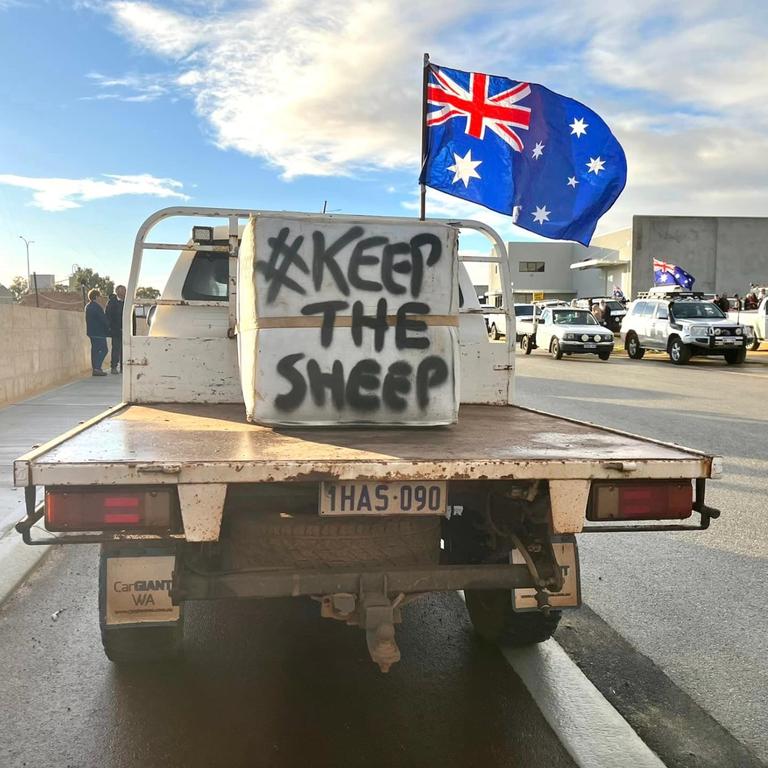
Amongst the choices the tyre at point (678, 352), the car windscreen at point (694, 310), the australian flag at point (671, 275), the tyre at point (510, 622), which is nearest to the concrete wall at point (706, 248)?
the australian flag at point (671, 275)

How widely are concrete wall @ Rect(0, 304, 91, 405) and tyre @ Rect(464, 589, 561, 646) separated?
406 inches

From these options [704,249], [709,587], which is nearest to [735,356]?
[709,587]

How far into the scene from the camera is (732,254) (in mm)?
52281

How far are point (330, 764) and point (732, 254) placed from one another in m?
55.6

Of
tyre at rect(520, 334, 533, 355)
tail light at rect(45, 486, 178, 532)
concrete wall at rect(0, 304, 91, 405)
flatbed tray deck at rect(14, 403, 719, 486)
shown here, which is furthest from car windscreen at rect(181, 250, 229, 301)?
tyre at rect(520, 334, 533, 355)

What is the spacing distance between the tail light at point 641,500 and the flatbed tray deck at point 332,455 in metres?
0.07

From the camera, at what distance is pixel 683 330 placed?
906 inches

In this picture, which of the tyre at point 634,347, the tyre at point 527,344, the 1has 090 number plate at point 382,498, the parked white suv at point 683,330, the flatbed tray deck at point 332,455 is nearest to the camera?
the flatbed tray deck at point 332,455

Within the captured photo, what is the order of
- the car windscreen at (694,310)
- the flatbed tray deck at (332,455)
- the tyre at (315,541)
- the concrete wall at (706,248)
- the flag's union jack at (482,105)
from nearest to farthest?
1. the flatbed tray deck at (332,455)
2. the tyre at (315,541)
3. the flag's union jack at (482,105)
4. the car windscreen at (694,310)
5. the concrete wall at (706,248)

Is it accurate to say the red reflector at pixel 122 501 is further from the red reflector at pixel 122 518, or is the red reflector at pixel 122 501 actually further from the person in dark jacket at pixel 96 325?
the person in dark jacket at pixel 96 325

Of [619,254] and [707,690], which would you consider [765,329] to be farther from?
[619,254]

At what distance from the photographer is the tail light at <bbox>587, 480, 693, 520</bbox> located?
2.99 m

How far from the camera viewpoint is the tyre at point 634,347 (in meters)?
26.1

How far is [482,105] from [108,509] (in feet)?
19.4
